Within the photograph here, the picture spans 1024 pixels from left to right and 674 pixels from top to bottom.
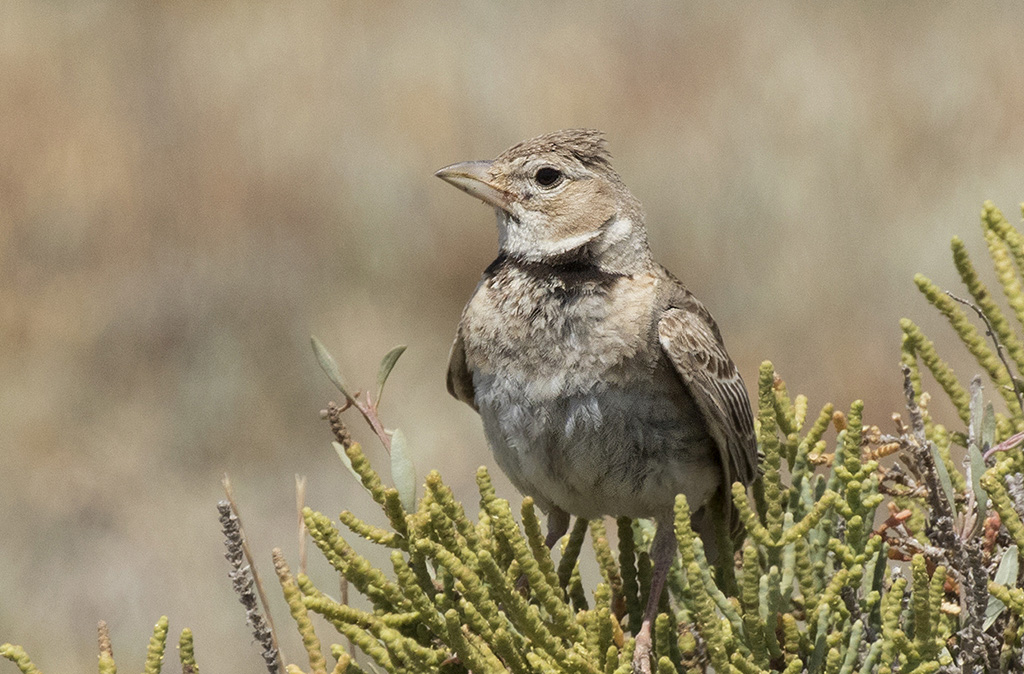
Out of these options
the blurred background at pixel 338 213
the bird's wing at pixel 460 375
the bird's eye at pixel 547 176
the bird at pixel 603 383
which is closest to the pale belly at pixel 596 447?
the bird at pixel 603 383

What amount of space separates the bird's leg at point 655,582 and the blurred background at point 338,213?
3.59 meters

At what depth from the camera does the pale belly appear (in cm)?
330

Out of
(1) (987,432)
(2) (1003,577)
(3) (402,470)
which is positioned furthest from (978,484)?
(3) (402,470)

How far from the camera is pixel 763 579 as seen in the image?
7.83 feet

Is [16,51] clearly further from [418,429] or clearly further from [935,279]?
[935,279]

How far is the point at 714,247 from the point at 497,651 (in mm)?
6565

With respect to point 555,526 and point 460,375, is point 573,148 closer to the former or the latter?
point 460,375

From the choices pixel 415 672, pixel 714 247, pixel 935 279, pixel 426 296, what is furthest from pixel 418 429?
pixel 415 672

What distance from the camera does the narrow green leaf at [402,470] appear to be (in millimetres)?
2467

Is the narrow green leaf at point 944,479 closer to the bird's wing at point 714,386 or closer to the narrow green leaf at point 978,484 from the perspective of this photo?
the narrow green leaf at point 978,484

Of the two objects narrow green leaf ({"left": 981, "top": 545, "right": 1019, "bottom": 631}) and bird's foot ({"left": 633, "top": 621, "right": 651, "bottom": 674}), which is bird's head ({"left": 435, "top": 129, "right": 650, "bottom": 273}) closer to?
bird's foot ({"left": 633, "top": 621, "right": 651, "bottom": 674})

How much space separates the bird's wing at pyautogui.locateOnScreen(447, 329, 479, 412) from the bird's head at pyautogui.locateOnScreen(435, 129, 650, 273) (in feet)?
0.98

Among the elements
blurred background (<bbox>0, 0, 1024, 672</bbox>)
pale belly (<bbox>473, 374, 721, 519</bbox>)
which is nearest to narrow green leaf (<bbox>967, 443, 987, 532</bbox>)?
pale belly (<bbox>473, 374, 721, 519</bbox>)

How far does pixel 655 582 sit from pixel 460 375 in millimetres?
986
